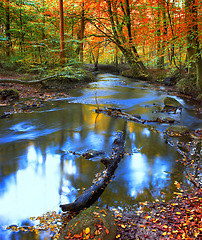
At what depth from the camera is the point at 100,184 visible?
4.75 metres

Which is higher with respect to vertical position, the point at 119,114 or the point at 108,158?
the point at 119,114

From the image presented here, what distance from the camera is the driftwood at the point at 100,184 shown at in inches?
161

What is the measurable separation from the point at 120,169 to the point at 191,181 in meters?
1.99

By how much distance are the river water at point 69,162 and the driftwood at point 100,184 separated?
6.2 inches

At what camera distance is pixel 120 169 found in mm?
5727

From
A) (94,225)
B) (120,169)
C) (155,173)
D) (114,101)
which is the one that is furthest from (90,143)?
(114,101)

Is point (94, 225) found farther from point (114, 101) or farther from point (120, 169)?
point (114, 101)

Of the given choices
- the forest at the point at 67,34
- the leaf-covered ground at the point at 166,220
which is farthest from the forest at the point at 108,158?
the forest at the point at 67,34

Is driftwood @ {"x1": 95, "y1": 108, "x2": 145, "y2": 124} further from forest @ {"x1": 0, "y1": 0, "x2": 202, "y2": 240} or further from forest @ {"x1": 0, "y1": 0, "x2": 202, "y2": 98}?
forest @ {"x1": 0, "y1": 0, "x2": 202, "y2": 98}

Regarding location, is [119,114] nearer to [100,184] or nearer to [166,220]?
[100,184]

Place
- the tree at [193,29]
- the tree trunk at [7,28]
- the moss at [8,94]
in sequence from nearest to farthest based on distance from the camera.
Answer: the tree at [193,29]
the moss at [8,94]
the tree trunk at [7,28]

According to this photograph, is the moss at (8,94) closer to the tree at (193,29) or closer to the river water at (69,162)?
the river water at (69,162)

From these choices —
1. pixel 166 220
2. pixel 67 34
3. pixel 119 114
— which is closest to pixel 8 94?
pixel 119 114

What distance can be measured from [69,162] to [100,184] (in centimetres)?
169
